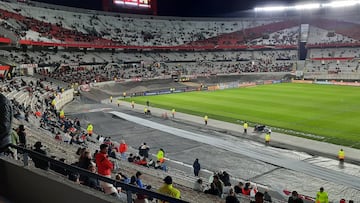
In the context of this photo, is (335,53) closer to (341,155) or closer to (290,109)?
(290,109)

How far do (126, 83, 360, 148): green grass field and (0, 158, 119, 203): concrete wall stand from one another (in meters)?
22.1

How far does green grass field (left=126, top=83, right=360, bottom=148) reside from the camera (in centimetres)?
2695

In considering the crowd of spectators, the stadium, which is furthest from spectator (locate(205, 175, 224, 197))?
the crowd of spectators

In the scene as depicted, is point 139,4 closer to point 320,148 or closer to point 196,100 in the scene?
point 196,100

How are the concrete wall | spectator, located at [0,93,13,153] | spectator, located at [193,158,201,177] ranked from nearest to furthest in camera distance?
1. the concrete wall
2. spectator, located at [0,93,13,153]
3. spectator, located at [193,158,201,177]

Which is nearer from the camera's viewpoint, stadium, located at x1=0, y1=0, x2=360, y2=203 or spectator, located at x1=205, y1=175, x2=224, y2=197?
stadium, located at x1=0, y1=0, x2=360, y2=203

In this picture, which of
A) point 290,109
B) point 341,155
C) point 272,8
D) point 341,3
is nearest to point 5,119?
point 341,155

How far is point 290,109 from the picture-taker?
3578cm

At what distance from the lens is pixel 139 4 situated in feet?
267

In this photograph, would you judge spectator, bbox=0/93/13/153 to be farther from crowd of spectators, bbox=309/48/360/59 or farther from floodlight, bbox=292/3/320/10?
floodlight, bbox=292/3/320/10

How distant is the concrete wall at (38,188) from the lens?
4.43 meters

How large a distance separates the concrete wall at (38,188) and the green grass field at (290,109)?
2209 centimetres

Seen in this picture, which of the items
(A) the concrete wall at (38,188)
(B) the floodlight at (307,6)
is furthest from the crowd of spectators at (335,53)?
(A) the concrete wall at (38,188)

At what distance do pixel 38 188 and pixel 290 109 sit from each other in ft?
110
